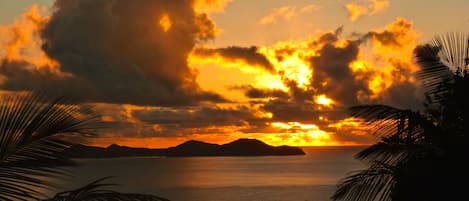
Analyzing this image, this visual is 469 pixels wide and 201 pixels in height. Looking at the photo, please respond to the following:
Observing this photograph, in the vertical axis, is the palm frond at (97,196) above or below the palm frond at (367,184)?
below

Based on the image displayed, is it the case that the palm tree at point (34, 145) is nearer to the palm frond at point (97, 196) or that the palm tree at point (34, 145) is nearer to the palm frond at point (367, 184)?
the palm frond at point (97, 196)

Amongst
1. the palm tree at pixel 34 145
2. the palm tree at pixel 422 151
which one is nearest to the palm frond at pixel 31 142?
the palm tree at pixel 34 145

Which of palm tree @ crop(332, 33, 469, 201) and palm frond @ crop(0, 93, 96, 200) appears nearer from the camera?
palm frond @ crop(0, 93, 96, 200)

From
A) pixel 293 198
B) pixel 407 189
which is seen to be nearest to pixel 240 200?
pixel 293 198

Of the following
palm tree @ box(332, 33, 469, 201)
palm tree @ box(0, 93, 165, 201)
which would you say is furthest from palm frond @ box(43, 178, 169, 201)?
palm tree @ box(332, 33, 469, 201)

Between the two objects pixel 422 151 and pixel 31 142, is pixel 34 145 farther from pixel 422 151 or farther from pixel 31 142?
pixel 422 151

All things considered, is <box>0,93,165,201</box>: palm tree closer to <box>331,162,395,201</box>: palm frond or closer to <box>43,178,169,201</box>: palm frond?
<box>43,178,169,201</box>: palm frond

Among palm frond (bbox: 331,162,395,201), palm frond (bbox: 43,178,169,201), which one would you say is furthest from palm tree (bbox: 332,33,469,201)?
palm frond (bbox: 43,178,169,201)

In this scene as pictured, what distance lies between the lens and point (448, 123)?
11070 mm

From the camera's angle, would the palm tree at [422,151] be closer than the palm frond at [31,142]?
No

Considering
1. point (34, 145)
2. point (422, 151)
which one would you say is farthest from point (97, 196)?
point (422, 151)

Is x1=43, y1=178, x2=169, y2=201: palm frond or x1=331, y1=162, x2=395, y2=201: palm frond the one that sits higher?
x1=331, y1=162, x2=395, y2=201: palm frond

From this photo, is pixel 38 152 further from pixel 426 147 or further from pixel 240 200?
pixel 240 200

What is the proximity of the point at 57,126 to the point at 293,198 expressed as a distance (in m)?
102
